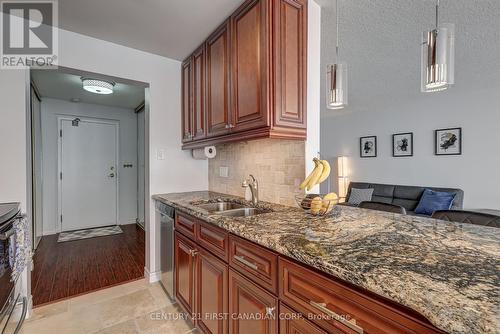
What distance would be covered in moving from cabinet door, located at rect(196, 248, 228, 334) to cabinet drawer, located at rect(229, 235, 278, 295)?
0.47 feet

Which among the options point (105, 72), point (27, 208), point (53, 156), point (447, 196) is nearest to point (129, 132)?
point (53, 156)

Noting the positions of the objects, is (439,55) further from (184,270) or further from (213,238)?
(184,270)

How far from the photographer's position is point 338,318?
764mm

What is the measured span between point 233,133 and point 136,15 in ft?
3.90

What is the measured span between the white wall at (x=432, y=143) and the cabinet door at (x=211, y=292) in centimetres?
431

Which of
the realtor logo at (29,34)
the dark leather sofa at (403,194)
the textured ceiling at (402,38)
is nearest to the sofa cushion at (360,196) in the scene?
the dark leather sofa at (403,194)

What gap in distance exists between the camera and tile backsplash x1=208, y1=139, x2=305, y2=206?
5.81 feet

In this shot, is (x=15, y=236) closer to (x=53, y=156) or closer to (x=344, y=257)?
(x=344, y=257)

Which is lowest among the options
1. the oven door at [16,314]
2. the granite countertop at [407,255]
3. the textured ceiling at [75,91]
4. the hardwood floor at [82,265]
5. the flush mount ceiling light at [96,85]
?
the hardwood floor at [82,265]

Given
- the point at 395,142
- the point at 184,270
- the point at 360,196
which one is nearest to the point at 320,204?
the point at 184,270

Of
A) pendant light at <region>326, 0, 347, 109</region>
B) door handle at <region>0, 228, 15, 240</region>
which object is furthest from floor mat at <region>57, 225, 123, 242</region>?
pendant light at <region>326, 0, 347, 109</region>

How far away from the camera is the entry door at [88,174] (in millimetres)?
4142

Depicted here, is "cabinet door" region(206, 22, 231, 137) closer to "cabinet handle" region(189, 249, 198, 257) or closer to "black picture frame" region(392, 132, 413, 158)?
"cabinet handle" region(189, 249, 198, 257)

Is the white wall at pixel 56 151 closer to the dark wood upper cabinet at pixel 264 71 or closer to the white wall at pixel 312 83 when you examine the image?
the dark wood upper cabinet at pixel 264 71
